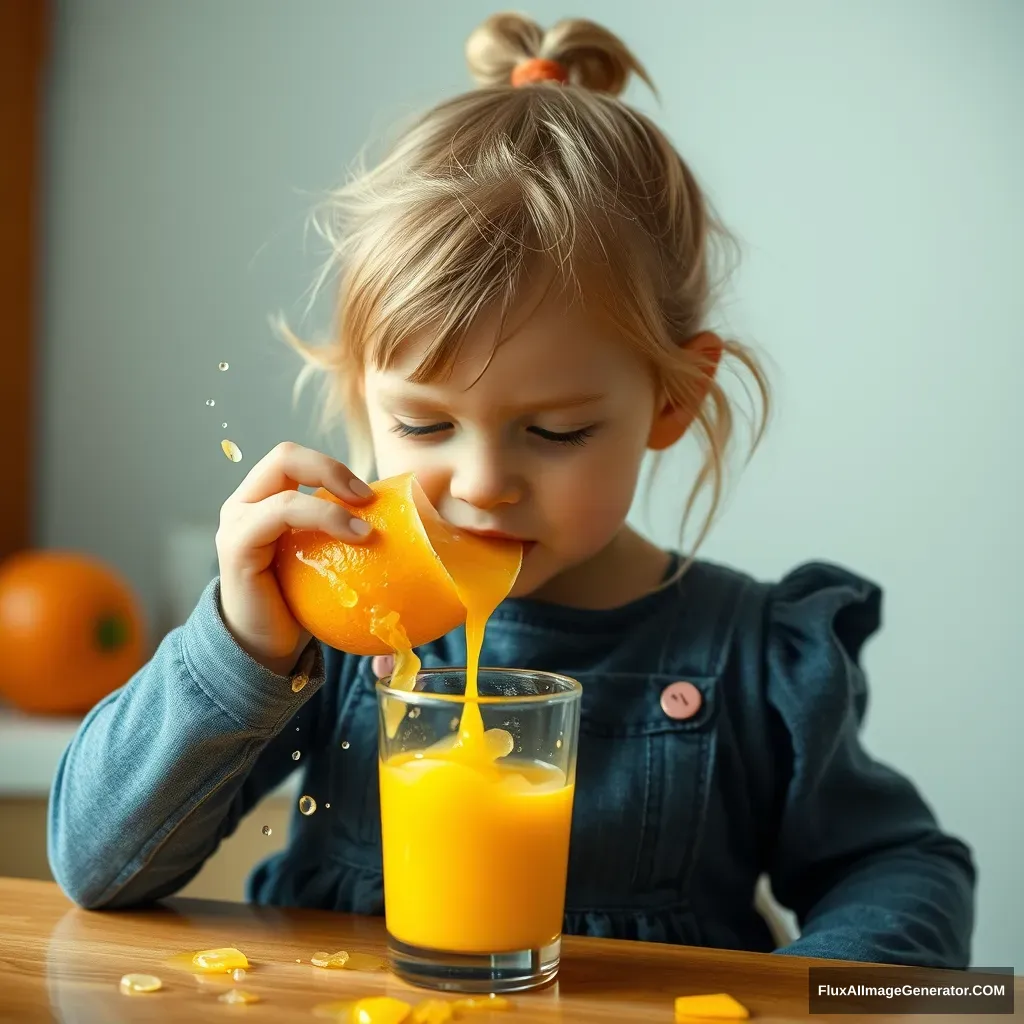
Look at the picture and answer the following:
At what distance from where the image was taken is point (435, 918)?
708 mm

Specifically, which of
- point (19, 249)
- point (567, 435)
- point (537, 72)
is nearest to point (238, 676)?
point (567, 435)

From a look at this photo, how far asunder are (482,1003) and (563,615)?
47cm

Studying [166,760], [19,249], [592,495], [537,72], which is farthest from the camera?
[19,249]

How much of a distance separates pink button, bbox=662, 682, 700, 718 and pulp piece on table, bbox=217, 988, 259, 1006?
0.47 m

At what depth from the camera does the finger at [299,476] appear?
2.57 feet

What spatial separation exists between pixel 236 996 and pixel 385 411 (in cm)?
42

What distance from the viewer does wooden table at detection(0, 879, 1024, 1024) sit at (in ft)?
2.19

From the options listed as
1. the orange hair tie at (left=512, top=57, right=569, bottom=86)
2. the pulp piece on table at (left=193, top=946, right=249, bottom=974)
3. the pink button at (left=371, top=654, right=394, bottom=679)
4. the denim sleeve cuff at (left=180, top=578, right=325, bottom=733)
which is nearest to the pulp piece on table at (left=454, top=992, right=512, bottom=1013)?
the pulp piece on table at (left=193, top=946, right=249, bottom=974)

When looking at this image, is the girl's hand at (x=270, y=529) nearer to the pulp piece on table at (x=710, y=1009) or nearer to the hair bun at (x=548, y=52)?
the pulp piece on table at (x=710, y=1009)

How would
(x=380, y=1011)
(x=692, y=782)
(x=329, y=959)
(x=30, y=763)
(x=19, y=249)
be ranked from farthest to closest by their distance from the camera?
(x=19, y=249) → (x=30, y=763) → (x=692, y=782) → (x=329, y=959) → (x=380, y=1011)

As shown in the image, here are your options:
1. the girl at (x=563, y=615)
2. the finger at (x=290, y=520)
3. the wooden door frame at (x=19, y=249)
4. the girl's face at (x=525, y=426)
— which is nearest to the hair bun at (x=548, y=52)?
the girl at (x=563, y=615)

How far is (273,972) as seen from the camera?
2.40ft

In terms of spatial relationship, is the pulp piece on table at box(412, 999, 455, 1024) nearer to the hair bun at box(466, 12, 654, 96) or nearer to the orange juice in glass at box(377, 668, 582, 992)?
the orange juice in glass at box(377, 668, 582, 992)

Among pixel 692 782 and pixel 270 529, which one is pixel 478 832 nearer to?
pixel 270 529
